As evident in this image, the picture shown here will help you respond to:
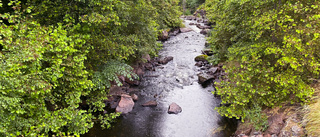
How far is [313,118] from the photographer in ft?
21.8

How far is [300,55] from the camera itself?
7.15 meters

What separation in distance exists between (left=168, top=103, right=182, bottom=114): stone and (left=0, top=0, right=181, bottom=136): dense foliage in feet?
13.0

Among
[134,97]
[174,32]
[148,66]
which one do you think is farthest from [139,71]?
[174,32]

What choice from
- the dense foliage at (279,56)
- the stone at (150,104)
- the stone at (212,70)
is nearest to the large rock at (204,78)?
the stone at (212,70)

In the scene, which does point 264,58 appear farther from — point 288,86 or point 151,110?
point 151,110

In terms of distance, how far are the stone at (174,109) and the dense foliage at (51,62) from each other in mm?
3962

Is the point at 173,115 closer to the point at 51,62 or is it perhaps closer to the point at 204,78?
the point at 204,78

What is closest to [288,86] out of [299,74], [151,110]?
[299,74]

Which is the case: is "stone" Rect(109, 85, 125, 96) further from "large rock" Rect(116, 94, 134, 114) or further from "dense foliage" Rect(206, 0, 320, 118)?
"dense foliage" Rect(206, 0, 320, 118)

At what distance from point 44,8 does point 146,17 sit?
701 cm

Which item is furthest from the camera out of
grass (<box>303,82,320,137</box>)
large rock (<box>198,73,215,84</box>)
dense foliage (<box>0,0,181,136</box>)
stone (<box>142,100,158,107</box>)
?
large rock (<box>198,73,215,84</box>)

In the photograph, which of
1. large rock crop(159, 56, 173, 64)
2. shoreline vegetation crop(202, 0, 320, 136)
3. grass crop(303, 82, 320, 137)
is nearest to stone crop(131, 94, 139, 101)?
shoreline vegetation crop(202, 0, 320, 136)

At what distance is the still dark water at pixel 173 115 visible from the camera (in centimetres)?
998

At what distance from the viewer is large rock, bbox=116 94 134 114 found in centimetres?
1154
